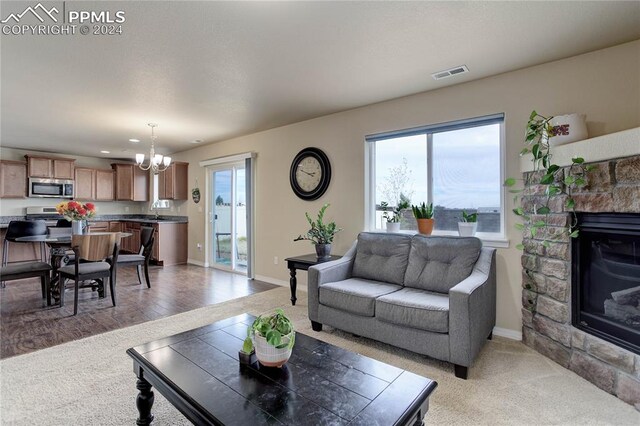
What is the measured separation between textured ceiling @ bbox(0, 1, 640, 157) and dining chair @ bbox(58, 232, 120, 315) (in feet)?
5.30

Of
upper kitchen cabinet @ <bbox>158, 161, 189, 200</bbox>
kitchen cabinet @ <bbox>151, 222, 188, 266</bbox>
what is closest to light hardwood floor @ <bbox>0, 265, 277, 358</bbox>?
kitchen cabinet @ <bbox>151, 222, 188, 266</bbox>

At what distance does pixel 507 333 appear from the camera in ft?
9.61

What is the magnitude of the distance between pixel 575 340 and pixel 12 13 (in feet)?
14.4

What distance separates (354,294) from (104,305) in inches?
124

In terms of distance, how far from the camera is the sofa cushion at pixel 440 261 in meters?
2.79

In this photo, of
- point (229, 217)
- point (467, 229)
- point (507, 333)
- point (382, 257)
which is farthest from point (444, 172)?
point (229, 217)

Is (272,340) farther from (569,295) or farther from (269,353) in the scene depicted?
(569,295)

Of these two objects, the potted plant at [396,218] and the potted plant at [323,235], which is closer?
the potted plant at [396,218]

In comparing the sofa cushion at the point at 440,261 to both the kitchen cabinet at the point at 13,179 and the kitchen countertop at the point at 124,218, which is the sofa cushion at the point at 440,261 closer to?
the kitchen countertop at the point at 124,218

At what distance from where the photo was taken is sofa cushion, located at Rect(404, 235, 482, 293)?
9.14 feet

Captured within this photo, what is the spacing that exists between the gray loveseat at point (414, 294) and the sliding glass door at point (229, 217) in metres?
2.86

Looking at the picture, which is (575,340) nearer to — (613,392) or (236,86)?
(613,392)

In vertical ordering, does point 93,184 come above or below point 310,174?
above

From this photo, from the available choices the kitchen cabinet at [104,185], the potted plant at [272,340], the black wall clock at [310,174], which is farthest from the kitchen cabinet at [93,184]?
the potted plant at [272,340]
